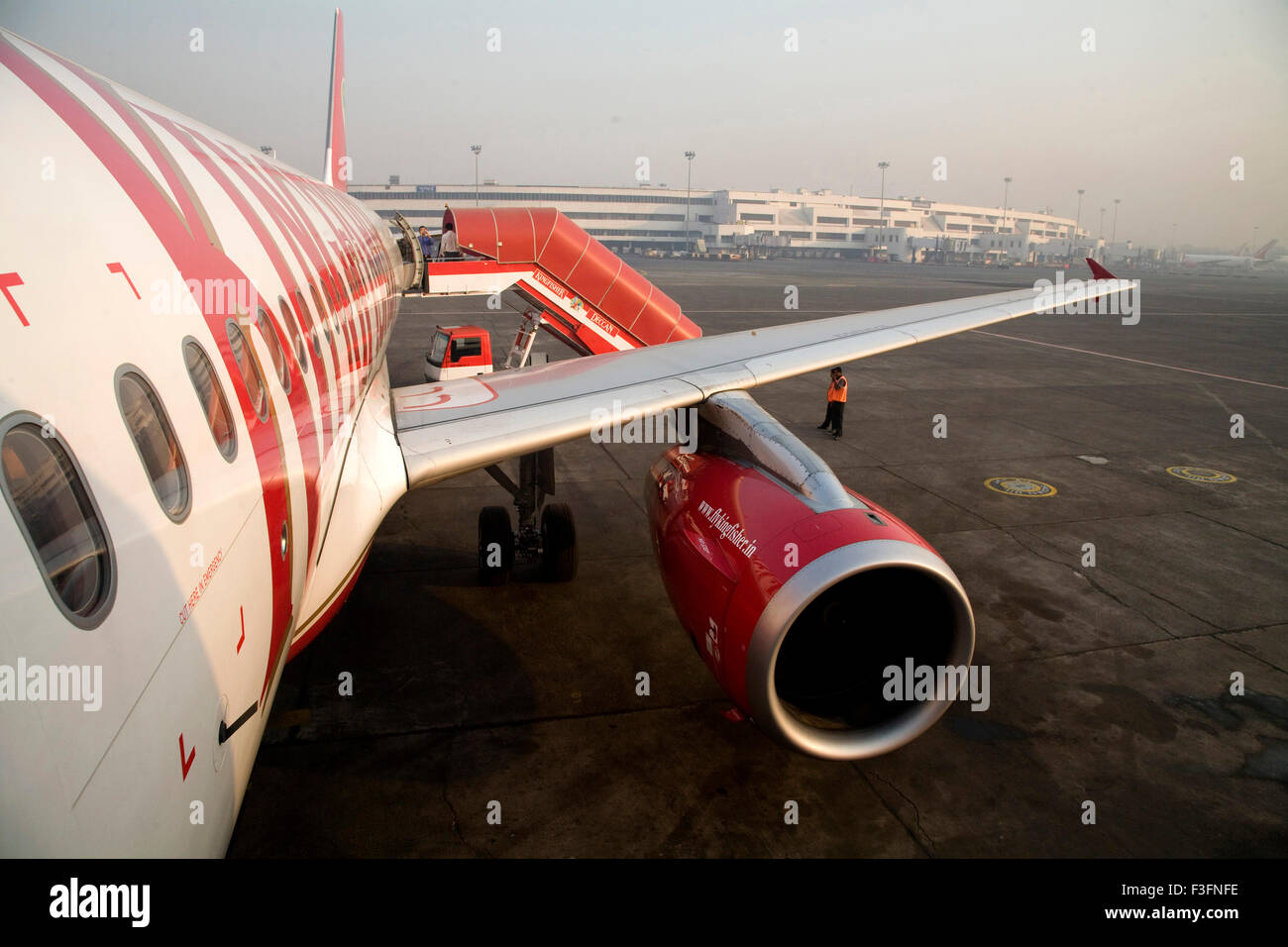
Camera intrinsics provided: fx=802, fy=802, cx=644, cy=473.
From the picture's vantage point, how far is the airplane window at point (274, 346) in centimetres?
396

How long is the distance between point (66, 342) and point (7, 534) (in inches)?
23.5

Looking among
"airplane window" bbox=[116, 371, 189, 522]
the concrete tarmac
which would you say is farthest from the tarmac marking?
"airplane window" bbox=[116, 371, 189, 522]

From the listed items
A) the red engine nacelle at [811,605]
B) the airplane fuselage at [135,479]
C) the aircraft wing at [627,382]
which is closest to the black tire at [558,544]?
the aircraft wing at [627,382]

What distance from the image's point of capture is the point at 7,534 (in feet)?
5.28

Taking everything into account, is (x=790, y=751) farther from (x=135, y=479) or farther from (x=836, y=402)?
(x=836, y=402)

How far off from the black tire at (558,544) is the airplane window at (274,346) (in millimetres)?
4857

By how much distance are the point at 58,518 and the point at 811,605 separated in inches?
172

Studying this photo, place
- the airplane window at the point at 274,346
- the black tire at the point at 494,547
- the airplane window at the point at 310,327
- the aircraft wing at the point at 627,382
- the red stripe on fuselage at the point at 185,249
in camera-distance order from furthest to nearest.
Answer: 1. the black tire at the point at 494,547
2. the aircraft wing at the point at 627,382
3. the airplane window at the point at 310,327
4. the airplane window at the point at 274,346
5. the red stripe on fuselage at the point at 185,249

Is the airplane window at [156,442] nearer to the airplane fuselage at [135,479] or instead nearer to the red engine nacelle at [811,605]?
the airplane fuselage at [135,479]

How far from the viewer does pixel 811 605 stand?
210 inches

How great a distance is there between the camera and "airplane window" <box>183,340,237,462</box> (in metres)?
2.87

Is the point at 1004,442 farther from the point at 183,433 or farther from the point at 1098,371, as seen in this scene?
the point at 183,433
